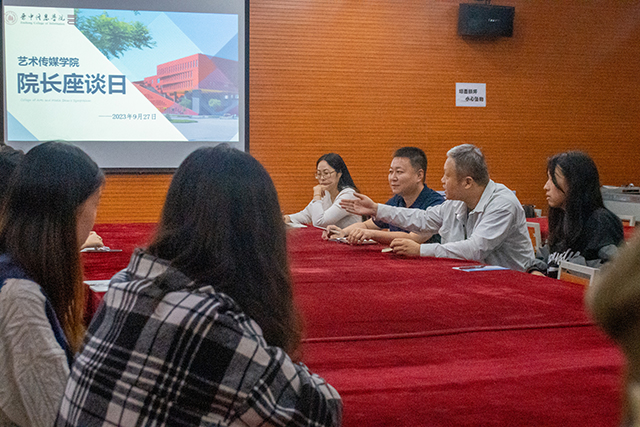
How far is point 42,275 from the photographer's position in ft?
3.96

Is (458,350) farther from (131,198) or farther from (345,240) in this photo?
(131,198)

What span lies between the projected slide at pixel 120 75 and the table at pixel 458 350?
321 centimetres

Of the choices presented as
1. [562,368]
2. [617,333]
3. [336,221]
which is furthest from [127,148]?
[617,333]

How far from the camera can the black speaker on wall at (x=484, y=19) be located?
550cm

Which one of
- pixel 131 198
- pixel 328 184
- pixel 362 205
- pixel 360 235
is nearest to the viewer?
pixel 360 235

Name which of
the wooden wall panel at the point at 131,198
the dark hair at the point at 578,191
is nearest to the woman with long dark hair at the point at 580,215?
the dark hair at the point at 578,191

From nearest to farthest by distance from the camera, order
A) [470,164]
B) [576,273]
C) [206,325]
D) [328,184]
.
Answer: [206,325], [576,273], [470,164], [328,184]

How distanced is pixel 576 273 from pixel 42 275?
1.97m

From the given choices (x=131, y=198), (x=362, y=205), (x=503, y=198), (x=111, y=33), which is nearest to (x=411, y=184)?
(x=362, y=205)

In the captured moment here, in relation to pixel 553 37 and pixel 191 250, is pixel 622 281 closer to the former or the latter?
pixel 191 250

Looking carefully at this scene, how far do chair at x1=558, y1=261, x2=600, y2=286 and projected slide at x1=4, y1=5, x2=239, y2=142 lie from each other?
11.1 feet

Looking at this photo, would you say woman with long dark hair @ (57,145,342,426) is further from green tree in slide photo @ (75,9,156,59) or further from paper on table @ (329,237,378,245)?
green tree in slide photo @ (75,9,156,59)

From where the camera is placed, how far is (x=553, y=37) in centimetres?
584

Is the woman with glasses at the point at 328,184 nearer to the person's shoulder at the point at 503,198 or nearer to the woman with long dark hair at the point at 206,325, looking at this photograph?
the person's shoulder at the point at 503,198
